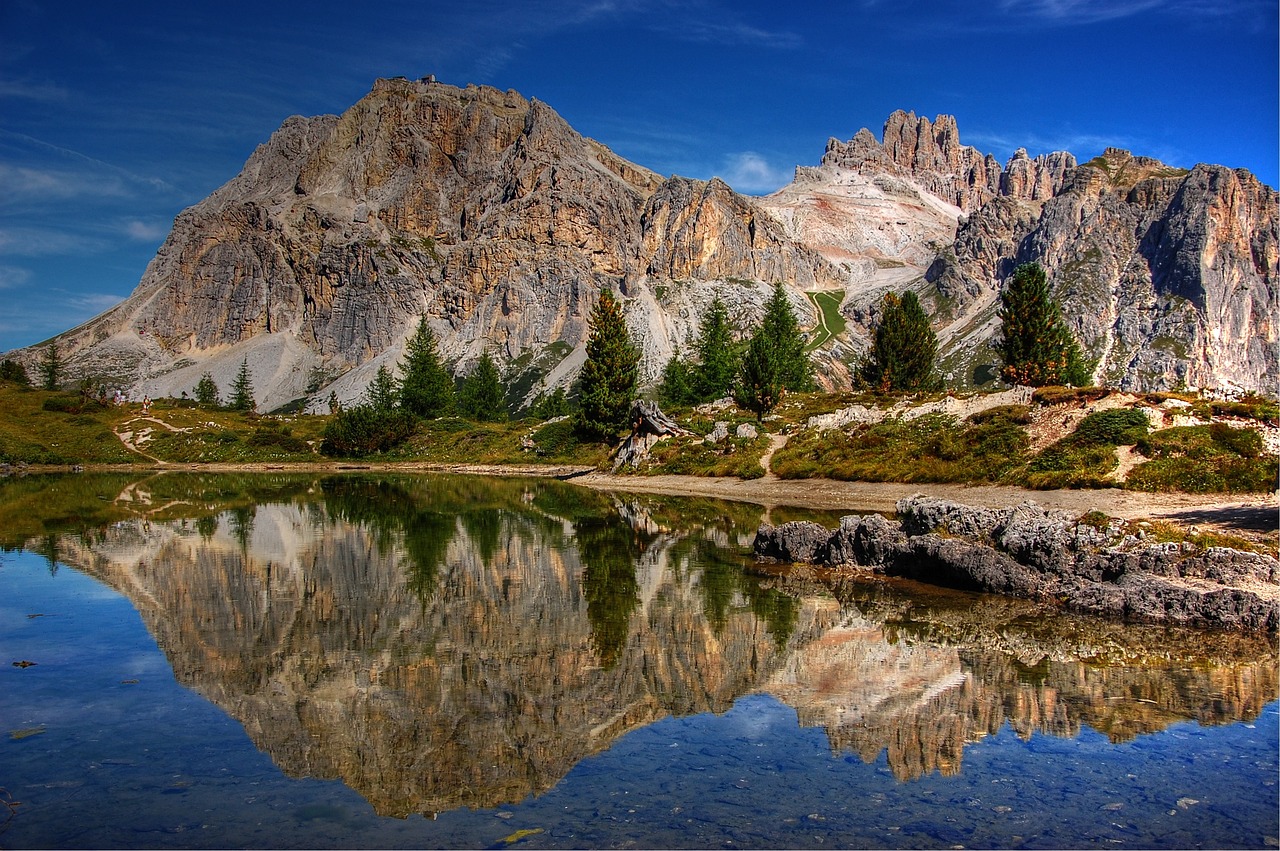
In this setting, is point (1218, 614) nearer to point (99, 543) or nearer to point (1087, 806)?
point (1087, 806)

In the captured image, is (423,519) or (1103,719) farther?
(423,519)

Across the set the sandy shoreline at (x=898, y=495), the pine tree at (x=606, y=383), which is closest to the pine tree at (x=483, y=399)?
the sandy shoreline at (x=898, y=495)

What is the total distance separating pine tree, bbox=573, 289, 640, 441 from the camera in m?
80.4

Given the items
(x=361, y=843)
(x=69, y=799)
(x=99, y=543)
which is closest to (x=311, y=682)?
(x=69, y=799)

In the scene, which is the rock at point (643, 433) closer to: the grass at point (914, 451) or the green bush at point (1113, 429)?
the grass at point (914, 451)

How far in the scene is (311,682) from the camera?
13727 mm

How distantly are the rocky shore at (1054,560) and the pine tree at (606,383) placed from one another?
53120 millimetres

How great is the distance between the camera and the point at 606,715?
40.6ft

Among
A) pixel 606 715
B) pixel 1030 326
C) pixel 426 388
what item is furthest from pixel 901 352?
pixel 606 715

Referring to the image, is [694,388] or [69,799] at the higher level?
[694,388]

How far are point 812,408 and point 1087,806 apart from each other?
203ft

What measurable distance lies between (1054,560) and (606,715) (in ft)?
47.4

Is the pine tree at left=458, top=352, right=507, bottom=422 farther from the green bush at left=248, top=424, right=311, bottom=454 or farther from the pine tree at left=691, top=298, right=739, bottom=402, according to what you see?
the pine tree at left=691, top=298, right=739, bottom=402

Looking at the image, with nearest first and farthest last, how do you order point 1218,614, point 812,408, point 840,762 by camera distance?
point 840,762 < point 1218,614 < point 812,408
